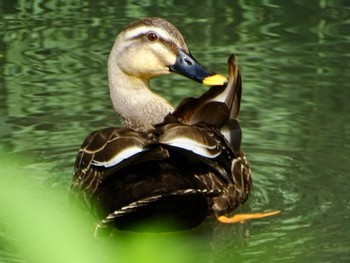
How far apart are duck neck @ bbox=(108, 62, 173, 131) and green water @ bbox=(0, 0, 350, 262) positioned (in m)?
0.53

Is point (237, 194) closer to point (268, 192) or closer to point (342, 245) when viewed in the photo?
point (268, 192)

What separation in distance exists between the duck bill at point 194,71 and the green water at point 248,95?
687 mm

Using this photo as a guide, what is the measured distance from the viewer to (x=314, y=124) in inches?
264

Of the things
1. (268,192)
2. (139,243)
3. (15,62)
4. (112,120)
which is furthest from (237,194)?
(139,243)

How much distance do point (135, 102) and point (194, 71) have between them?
46 centimetres

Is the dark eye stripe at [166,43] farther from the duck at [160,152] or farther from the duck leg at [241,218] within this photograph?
the duck leg at [241,218]

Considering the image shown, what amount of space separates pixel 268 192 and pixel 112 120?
168 centimetres

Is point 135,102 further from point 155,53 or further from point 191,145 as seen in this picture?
point 191,145

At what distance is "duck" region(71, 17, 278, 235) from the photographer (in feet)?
14.5

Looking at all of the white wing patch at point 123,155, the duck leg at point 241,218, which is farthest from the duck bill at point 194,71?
the white wing patch at point 123,155

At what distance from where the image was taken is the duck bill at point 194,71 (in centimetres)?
559

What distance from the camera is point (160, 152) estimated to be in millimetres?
4336

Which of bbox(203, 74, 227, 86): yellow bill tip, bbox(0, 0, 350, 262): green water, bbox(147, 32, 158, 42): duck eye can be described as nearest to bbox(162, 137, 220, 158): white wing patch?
bbox(0, 0, 350, 262): green water

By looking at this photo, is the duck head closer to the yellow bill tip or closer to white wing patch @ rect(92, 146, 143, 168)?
the yellow bill tip
